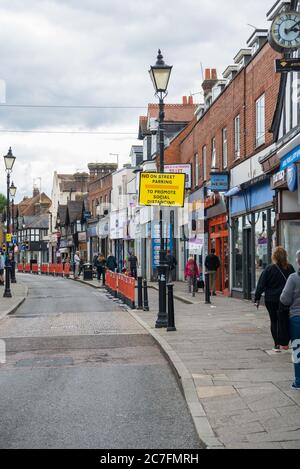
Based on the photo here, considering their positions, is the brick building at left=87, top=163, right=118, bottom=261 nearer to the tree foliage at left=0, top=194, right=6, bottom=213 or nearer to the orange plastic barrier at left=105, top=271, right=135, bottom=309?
the orange plastic barrier at left=105, top=271, right=135, bottom=309

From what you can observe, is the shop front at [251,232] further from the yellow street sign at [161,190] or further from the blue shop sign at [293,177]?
the blue shop sign at [293,177]

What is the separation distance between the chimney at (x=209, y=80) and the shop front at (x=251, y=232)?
384 inches

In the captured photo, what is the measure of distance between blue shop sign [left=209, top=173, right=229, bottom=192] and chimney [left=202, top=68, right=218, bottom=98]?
8300 mm

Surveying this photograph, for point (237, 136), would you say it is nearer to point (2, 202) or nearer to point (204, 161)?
point (204, 161)

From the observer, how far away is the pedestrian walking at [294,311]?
8367 millimetres

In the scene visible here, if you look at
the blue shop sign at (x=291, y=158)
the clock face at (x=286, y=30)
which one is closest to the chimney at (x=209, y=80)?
the clock face at (x=286, y=30)

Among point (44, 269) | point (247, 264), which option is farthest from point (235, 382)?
point (44, 269)

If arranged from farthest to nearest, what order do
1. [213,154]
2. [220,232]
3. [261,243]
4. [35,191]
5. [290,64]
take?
[35,191] < [213,154] < [220,232] < [261,243] < [290,64]

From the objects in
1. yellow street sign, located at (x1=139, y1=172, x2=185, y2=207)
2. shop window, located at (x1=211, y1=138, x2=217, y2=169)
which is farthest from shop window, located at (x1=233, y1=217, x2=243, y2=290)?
yellow street sign, located at (x1=139, y1=172, x2=185, y2=207)

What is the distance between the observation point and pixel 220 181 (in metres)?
25.3

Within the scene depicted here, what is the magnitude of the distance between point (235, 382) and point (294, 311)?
3.99 ft

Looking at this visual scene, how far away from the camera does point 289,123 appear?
16766 mm
